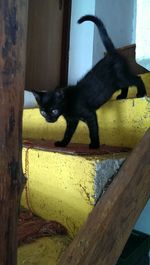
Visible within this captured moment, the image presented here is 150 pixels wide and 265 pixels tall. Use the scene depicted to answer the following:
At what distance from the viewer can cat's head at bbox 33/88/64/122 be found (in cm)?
105

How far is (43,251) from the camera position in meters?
0.74

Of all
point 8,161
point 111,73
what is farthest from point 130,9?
point 8,161

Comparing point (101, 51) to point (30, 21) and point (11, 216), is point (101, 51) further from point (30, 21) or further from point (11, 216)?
point (11, 216)

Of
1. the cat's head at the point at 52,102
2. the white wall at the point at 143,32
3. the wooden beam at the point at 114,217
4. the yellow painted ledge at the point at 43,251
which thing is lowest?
the yellow painted ledge at the point at 43,251

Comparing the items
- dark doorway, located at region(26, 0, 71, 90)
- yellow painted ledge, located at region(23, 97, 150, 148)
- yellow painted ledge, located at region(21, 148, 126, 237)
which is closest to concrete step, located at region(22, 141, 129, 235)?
yellow painted ledge, located at region(21, 148, 126, 237)

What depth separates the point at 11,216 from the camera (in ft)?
1.34

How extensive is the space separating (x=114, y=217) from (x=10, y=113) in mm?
281

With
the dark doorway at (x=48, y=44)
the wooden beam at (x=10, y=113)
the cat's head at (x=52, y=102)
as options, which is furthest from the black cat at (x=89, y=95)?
the dark doorway at (x=48, y=44)

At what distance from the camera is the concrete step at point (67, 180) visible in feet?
2.47

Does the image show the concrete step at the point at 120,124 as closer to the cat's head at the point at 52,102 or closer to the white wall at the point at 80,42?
the cat's head at the point at 52,102

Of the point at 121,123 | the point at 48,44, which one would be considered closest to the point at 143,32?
the point at 121,123

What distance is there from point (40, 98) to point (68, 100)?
0.35 ft

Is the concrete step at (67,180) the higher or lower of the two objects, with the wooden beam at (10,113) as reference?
lower

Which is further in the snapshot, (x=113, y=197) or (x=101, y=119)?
(x=101, y=119)
